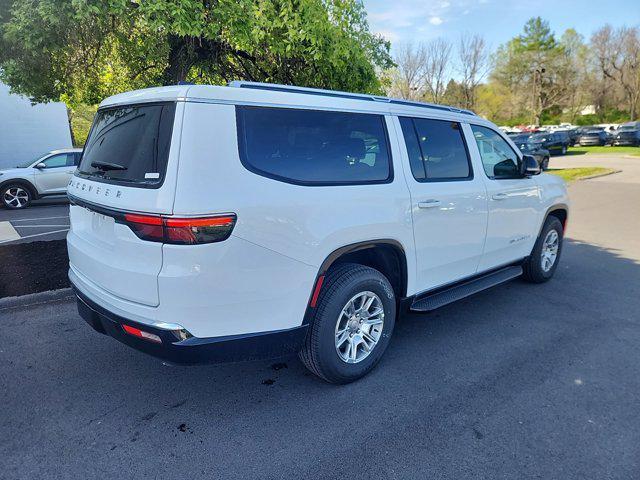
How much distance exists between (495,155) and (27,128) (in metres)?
18.9

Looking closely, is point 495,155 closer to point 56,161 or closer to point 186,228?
point 186,228

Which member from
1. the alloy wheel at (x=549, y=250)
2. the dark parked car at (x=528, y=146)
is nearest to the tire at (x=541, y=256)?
the alloy wheel at (x=549, y=250)

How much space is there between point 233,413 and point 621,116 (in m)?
70.7

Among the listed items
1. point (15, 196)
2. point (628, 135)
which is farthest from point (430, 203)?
point (628, 135)

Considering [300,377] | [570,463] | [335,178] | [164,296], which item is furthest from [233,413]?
[570,463]

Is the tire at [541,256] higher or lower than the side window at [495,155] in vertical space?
lower

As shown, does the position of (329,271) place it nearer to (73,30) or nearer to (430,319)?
(430,319)

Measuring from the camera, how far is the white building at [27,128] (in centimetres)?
1650

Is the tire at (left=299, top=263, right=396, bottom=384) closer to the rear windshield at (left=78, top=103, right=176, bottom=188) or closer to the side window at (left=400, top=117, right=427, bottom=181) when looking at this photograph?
the side window at (left=400, top=117, right=427, bottom=181)

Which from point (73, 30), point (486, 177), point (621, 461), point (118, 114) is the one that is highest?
point (73, 30)

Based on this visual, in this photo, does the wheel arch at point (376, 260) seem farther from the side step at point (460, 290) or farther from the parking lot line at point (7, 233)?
the parking lot line at point (7, 233)

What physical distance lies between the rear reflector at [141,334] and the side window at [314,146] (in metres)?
1.11

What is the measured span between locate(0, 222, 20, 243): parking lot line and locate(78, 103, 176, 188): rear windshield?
5717mm

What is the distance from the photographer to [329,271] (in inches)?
118
